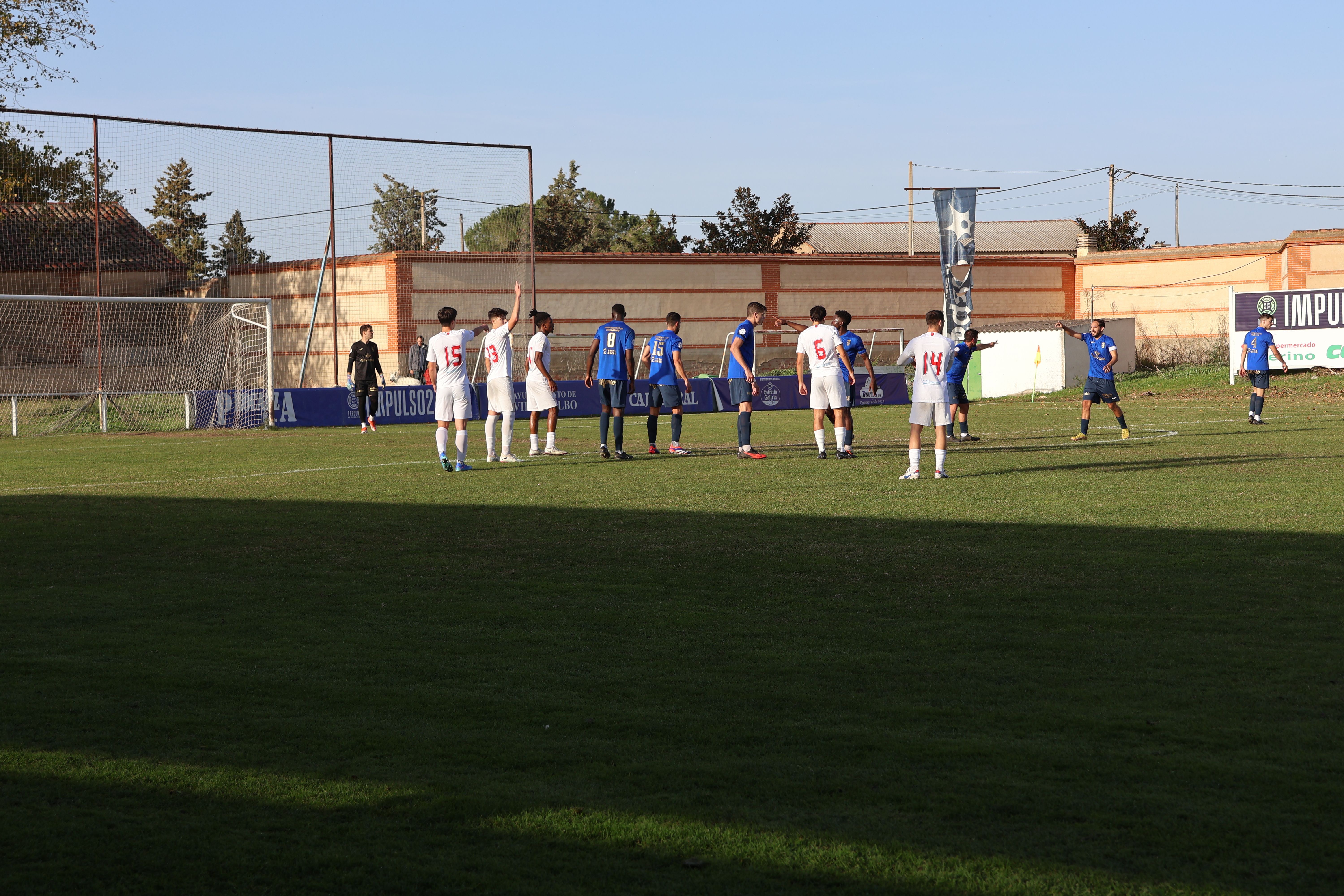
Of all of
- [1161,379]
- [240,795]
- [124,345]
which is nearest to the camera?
[240,795]

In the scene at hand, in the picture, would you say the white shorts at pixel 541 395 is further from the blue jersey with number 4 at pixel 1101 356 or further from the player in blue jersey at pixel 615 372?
the blue jersey with number 4 at pixel 1101 356

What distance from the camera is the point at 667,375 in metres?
17.0

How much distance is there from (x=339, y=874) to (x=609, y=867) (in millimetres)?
724

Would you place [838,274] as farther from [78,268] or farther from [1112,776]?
[1112,776]

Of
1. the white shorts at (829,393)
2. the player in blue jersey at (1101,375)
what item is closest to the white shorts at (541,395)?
the white shorts at (829,393)

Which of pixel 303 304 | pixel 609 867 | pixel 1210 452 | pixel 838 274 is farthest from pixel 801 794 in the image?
pixel 838 274

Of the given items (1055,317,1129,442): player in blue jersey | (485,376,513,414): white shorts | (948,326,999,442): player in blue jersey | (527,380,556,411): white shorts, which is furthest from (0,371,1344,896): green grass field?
(1055,317,1129,442): player in blue jersey

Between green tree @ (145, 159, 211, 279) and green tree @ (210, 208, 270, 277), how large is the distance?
0.94ft

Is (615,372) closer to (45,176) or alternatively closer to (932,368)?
(932,368)

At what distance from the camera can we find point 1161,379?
37.4 meters

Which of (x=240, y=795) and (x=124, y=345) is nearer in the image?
(x=240, y=795)

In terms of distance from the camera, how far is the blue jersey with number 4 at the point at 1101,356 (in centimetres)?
1933

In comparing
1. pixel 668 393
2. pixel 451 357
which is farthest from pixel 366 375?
pixel 451 357

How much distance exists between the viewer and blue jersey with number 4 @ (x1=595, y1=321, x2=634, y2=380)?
16.7 metres
